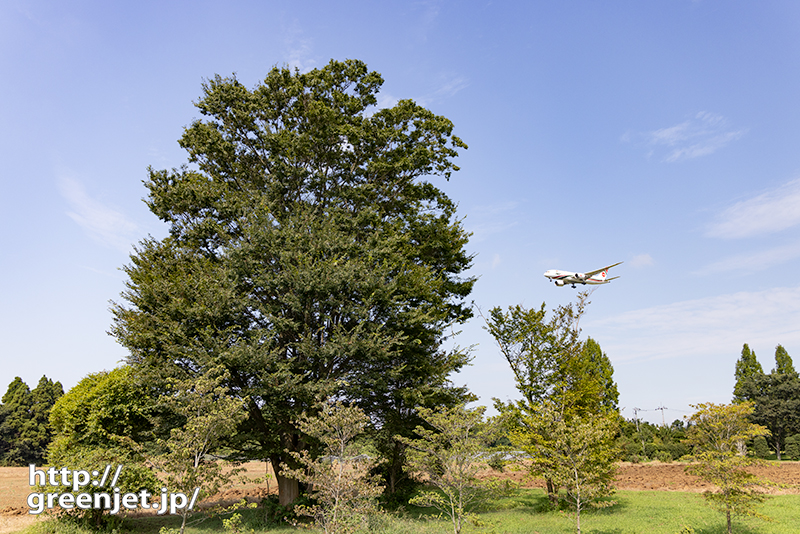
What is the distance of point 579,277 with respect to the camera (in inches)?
851

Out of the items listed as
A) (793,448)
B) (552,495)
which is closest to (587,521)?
(552,495)

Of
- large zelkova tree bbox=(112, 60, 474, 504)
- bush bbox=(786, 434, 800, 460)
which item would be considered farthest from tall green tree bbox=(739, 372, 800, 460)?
large zelkova tree bbox=(112, 60, 474, 504)

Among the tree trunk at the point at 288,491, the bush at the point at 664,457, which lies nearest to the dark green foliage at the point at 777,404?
the bush at the point at 664,457

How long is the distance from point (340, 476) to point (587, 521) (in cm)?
1136

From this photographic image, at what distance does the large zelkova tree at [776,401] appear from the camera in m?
45.8

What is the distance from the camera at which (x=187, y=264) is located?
1858cm

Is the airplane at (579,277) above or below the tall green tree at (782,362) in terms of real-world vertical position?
above

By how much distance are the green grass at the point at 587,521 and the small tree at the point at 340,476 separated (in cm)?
188

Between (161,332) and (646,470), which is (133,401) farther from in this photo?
(646,470)

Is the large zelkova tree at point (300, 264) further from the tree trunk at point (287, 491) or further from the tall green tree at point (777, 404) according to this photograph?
the tall green tree at point (777, 404)

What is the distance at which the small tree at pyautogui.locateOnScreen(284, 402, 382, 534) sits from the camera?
11.9 meters

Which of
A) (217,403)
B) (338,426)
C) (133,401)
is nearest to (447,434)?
(338,426)

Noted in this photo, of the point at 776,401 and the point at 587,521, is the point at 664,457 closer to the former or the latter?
the point at 776,401

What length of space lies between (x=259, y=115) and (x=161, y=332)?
10493 mm
